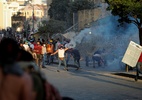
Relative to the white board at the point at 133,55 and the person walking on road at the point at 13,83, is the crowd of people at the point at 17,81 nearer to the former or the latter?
the person walking on road at the point at 13,83

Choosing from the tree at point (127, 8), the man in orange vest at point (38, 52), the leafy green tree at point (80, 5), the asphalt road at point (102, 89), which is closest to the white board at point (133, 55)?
the asphalt road at point (102, 89)

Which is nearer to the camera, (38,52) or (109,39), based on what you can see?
(38,52)

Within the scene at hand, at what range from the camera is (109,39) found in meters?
30.9

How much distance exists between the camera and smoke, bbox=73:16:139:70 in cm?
2677

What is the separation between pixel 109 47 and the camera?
29.4m

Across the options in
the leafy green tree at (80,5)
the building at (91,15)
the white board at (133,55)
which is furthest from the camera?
the leafy green tree at (80,5)

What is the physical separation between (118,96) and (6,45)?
8312 mm

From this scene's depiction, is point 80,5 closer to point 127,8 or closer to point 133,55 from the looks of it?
point 127,8

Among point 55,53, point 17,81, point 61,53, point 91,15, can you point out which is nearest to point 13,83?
point 17,81

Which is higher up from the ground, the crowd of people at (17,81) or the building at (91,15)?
the building at (91,15)

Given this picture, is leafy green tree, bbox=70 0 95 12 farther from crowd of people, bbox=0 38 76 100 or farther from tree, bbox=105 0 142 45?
crowd of people, bbox=0 38 76 100

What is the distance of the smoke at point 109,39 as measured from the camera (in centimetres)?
2677

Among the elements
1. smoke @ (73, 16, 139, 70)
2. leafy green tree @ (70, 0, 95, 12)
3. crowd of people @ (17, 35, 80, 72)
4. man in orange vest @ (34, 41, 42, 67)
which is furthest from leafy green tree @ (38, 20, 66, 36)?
man in orange vest @ (34, 41, 42, 67)

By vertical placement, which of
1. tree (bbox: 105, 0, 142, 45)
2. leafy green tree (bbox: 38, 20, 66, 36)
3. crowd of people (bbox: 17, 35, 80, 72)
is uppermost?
leafy green tree (bbox: 38, 20, 66, 36)
